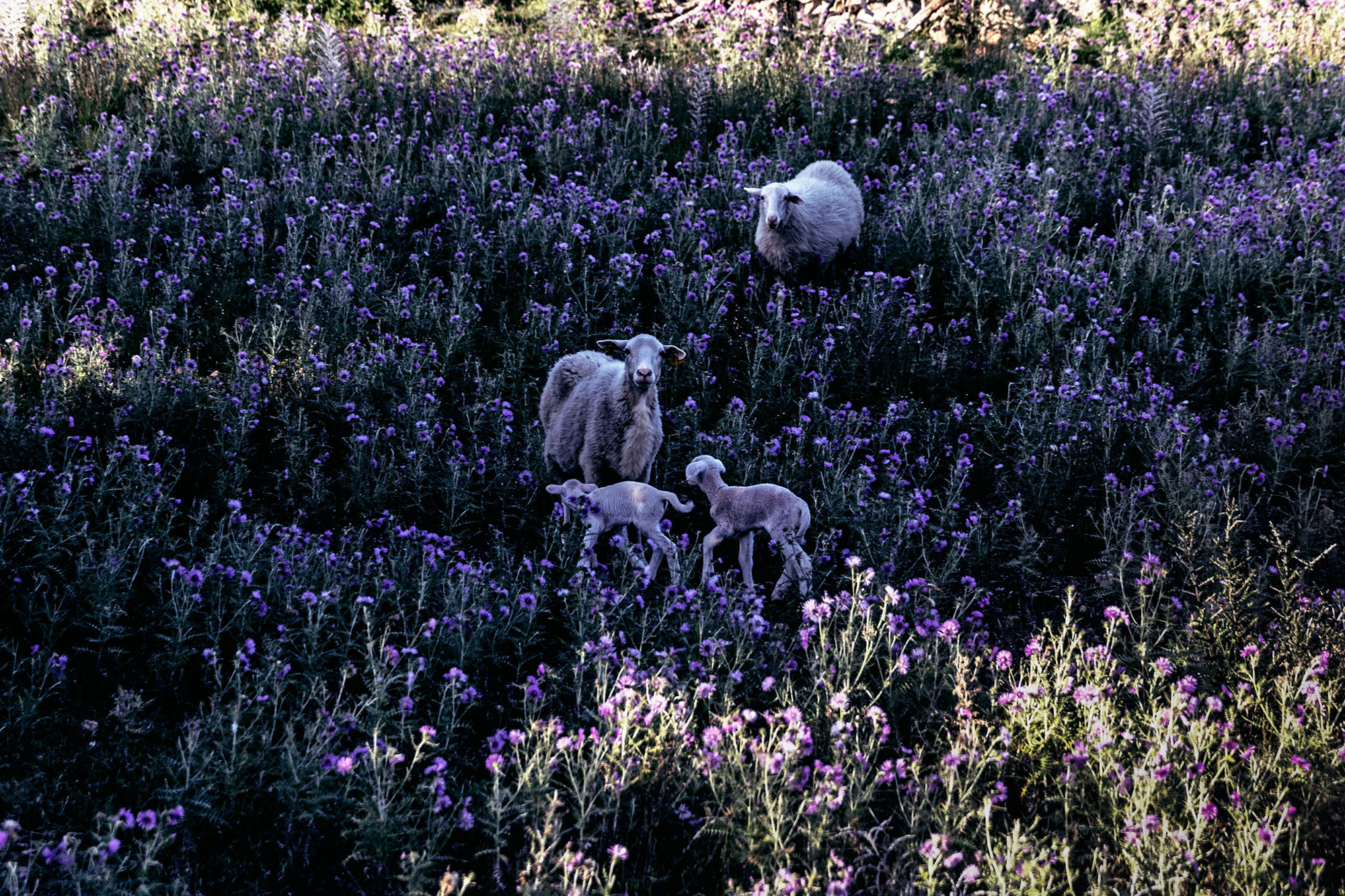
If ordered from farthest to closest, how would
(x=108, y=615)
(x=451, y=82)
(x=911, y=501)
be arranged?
(x=451, y=82) < (x=911, y=501) < (x=108, y=615)

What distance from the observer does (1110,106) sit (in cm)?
1016

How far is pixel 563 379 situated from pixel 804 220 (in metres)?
2.72

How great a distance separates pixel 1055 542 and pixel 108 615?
4279 millimetres

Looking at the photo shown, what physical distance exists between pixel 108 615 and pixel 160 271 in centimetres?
317

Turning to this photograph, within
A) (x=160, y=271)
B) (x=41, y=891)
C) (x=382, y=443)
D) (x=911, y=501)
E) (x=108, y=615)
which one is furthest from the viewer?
(x=160, y=271)

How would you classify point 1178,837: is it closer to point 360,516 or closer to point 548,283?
point 360,516

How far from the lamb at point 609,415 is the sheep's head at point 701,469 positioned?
0.28 metres

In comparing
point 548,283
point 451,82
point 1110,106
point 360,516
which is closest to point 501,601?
point 360,516

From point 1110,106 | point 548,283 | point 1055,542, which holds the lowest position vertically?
point 1055,542

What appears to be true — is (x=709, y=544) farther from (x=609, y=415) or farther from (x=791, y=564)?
(x=609, y=415)

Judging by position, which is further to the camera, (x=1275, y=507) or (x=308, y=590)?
(x=1275, y=507)

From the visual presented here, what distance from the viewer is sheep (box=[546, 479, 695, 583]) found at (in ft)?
15.4

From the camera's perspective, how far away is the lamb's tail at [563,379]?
5.44 m

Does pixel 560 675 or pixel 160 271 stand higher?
pixel 160 271
